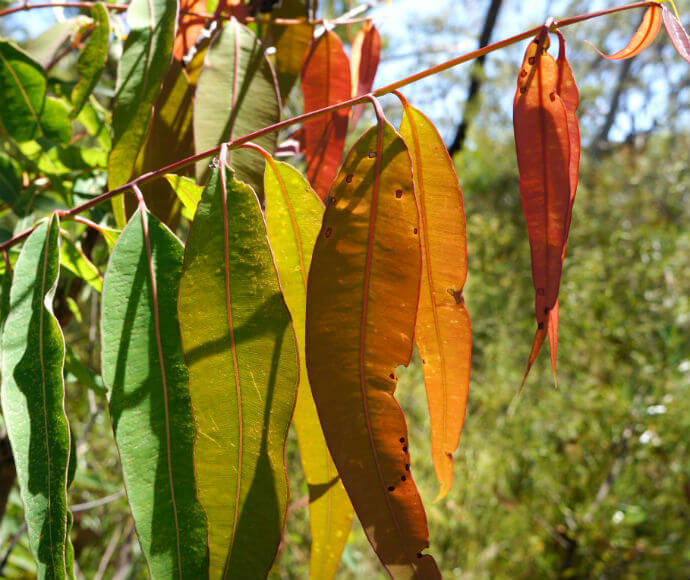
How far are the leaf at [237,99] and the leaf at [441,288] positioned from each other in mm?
121

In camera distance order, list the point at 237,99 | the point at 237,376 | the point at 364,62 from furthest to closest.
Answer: the point at 364,62, the point at 237,99, the point at 237,376

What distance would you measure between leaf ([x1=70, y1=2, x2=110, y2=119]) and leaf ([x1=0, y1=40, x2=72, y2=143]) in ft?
0.12

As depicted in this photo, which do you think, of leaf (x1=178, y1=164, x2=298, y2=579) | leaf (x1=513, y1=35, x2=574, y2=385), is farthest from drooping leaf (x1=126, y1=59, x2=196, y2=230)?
leaf (x1=513, y1=35, x2=574, y2=385)

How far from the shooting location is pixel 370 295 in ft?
1.00

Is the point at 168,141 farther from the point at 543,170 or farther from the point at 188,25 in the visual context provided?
the point at 543,170

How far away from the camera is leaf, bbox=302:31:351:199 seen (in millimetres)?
484

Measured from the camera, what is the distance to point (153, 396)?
0.31 m

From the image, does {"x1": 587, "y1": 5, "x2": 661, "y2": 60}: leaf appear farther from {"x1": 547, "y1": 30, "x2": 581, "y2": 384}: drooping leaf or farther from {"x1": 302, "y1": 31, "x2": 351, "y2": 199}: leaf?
{"x1": 302, "y1": 31, "x2": 351, "y2": 199}: leaf

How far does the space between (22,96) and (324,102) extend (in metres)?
0.24

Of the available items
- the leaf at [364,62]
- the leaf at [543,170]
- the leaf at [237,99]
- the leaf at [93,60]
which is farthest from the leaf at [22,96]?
the leaf at [543,170]

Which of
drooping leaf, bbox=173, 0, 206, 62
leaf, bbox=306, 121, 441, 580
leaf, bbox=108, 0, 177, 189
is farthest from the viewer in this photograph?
drooping leaf, bbox=173, 0, 206, 62

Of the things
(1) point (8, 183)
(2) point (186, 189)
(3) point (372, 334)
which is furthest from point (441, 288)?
(1) point (8, 183)

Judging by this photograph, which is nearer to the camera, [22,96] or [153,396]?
[153,396]

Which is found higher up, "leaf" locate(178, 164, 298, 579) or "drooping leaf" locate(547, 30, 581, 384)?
"drooping leaf" locate(547, 30, 581, 384)
